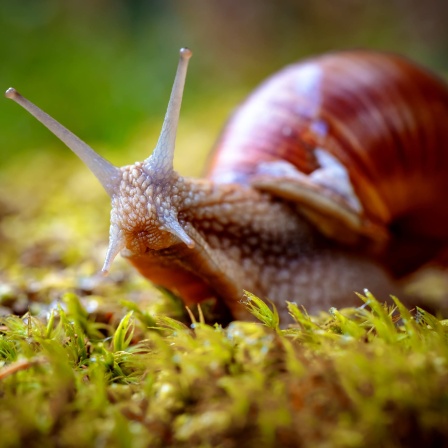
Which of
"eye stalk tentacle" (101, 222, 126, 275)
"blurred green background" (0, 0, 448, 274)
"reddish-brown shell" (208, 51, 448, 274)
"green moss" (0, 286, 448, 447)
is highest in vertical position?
"blurred green background" (0, 0, 448, 274)

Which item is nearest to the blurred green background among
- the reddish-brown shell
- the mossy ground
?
the reddish-brown shell

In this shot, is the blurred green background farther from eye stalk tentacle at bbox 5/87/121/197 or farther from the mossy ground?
the mossy ground

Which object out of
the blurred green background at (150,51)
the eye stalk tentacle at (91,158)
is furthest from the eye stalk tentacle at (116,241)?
the blurred green background at (150,51)

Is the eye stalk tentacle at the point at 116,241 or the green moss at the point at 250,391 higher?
the eye stalk tentacle at the point at 116,241

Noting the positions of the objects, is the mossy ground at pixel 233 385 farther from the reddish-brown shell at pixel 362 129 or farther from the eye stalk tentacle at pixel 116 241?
the reddish-brown shell at pixel 362 129

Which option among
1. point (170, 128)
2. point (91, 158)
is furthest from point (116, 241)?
point (170, 128)

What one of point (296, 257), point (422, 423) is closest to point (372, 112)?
point (296, 257)
